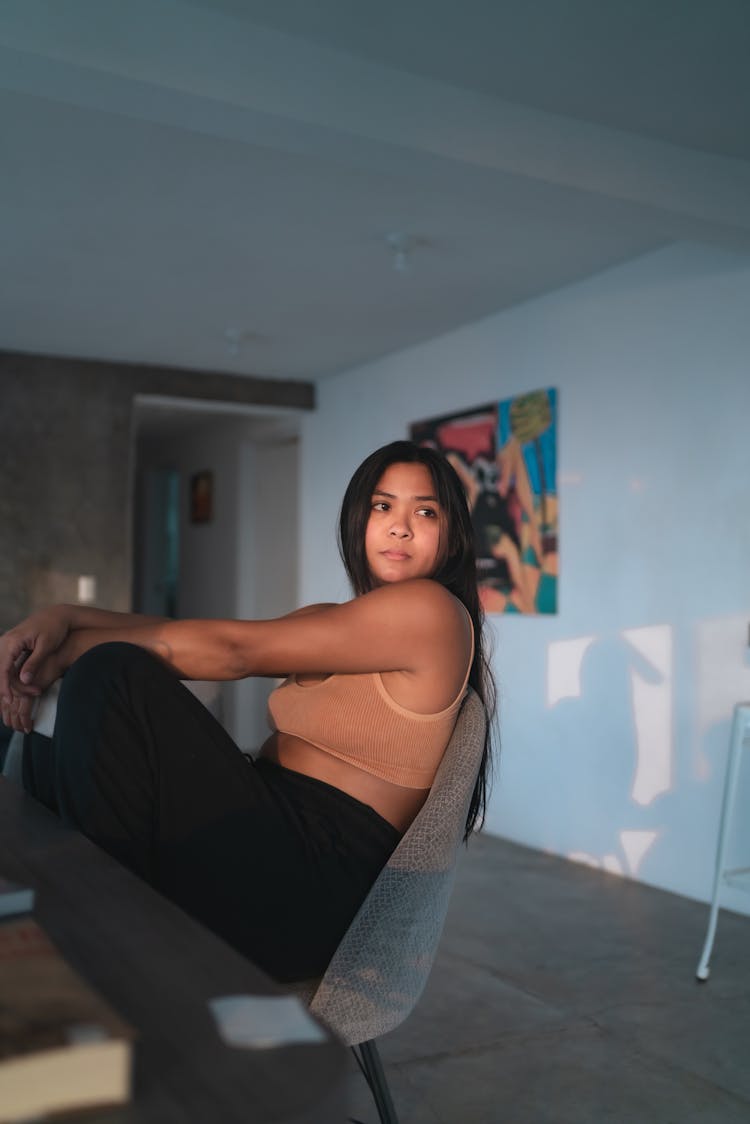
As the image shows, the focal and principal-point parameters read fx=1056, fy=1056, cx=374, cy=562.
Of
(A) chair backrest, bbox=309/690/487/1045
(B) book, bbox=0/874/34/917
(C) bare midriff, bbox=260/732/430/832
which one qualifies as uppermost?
(B) book, bbox=0/874/34/917

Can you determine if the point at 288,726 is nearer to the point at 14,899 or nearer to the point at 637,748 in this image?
the point at 14,899

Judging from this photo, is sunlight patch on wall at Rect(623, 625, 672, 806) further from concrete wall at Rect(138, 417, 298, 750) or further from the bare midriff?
concrete wall at Rect(138, 417, 298, 750)

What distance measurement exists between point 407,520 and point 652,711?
7.54ft

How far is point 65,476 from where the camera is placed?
5.40 meters

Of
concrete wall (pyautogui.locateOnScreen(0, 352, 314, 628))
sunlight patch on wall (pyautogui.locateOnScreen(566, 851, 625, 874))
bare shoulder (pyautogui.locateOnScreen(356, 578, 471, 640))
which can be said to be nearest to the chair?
bare shoulder (pyautogui.locateOnScreen(356, 578, 471, 640))

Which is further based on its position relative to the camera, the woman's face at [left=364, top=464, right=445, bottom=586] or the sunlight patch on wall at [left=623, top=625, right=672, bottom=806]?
the sunlight patch on wall at [left=623, top=625, right=672, bottom=806]

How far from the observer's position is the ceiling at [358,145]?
215 centimetres

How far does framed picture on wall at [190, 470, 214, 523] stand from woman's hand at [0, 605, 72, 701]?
579 cm

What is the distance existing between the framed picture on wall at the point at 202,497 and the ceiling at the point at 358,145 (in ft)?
9.35

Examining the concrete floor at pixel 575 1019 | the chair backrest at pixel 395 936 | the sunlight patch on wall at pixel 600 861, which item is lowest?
the sunlight patch on wall at pixel 600 861

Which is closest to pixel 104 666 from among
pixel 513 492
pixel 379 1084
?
pixel 379 1084

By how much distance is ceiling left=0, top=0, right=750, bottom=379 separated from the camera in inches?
84.7

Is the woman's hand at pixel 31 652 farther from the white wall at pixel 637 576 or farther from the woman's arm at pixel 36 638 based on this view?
the white wall at pixel 637 576

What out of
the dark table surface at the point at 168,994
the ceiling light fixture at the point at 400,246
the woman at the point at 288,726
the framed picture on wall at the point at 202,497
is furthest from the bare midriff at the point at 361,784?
the framed picture on wall at the point at 202,497
